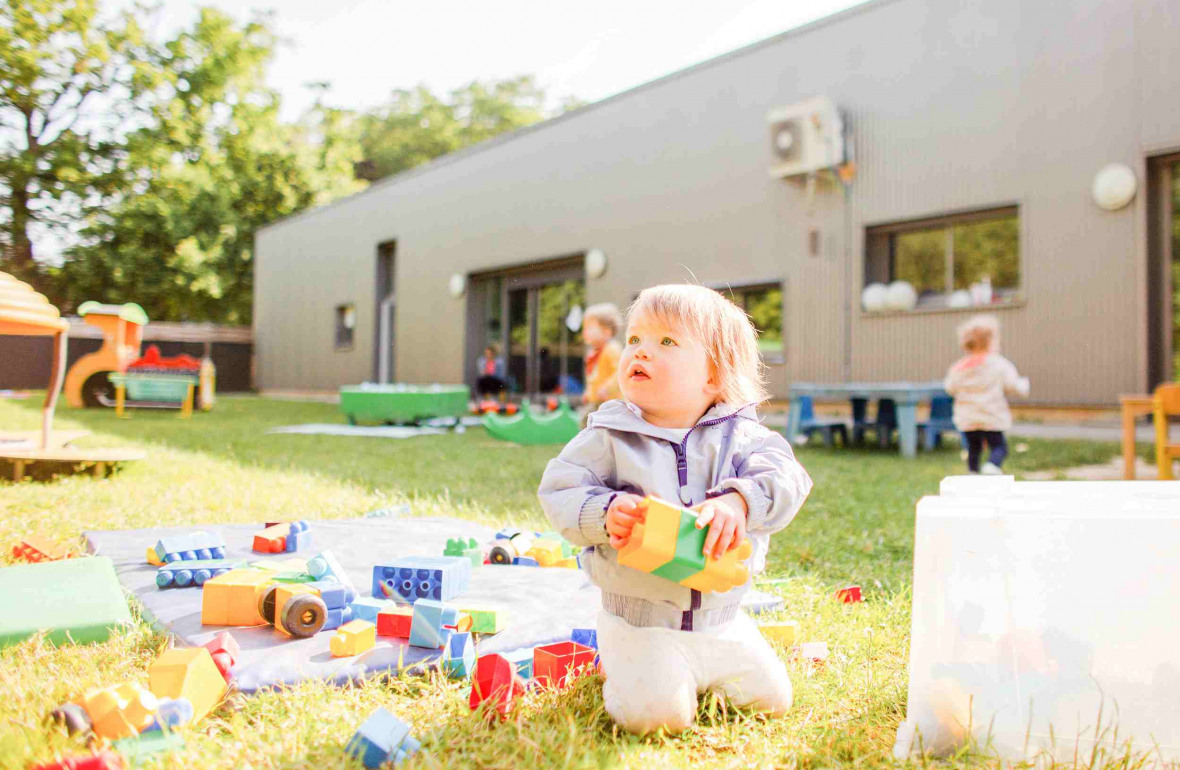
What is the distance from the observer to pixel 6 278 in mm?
4297

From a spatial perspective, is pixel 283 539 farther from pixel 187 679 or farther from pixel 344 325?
pixel 344 325

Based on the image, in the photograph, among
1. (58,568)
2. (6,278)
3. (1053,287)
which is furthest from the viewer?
(1053,287)

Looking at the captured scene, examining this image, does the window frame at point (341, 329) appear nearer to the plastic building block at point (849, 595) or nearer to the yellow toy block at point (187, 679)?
the plastic building block at point (849, 595)

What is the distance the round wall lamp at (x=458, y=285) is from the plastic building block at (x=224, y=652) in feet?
48.3

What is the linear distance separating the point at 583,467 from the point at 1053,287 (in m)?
8.33

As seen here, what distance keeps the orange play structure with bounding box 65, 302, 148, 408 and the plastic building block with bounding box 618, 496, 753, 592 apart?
11.3 metres

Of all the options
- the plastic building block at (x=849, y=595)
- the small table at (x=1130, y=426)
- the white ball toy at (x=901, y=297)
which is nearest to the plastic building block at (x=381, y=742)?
the plastic building block at (x=849, y=595)

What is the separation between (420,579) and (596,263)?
11229 millimetres

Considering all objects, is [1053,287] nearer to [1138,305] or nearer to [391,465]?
[1138,305]

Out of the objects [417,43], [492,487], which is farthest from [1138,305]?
[417,43]

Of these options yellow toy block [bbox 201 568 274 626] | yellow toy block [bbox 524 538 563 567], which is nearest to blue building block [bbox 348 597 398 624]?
yellow toy block [bbox 201 568 274 626]

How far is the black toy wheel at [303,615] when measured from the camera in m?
2.07

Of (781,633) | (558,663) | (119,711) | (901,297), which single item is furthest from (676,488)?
(901,297)

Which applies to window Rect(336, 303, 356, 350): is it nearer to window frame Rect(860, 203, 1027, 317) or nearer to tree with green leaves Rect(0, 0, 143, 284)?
tree with green leaves Rect(0, 0, 143, 284)
